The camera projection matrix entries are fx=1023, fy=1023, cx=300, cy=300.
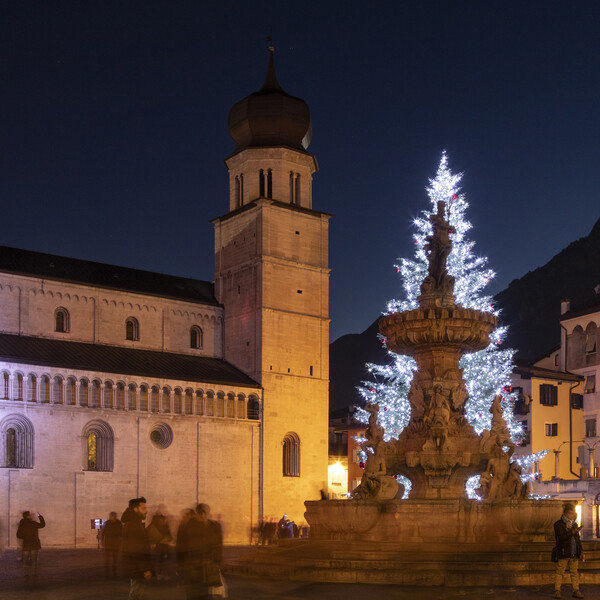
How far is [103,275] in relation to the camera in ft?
177

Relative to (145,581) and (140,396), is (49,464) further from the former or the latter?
(145,581)

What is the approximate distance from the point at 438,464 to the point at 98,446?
2823 cm

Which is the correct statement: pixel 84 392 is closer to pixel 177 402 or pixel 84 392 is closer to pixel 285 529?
pixel 177 402

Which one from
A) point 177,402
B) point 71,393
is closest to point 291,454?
point 177,402

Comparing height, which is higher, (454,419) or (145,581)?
(454,419)

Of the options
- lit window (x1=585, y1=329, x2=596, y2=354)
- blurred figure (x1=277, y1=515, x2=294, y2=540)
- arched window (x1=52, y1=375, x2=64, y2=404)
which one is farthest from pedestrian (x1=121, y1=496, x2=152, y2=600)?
lit window (x1=585, y1=329, x2=596, y2=354)

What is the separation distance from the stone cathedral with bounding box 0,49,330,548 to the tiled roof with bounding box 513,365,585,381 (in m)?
10.6

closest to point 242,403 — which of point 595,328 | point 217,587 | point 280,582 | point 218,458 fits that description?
point 218,458

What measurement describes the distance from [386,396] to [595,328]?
24.5 m

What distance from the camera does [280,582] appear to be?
17641 millimetres

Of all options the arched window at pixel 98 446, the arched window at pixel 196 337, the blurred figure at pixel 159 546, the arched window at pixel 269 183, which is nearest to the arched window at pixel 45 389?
the arched window at pixel 98 446

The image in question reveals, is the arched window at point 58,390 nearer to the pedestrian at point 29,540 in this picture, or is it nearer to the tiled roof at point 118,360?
the tiled roof at point 118,360

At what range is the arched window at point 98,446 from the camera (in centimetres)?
4628

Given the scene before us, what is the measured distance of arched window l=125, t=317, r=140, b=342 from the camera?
53.6m
